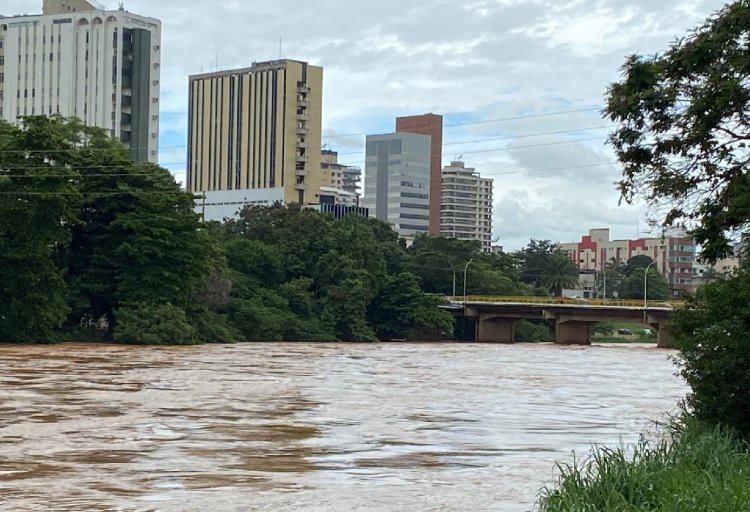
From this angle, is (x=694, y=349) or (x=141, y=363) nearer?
(x=694, y=349)

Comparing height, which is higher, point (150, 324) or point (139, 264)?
point (139, 264)

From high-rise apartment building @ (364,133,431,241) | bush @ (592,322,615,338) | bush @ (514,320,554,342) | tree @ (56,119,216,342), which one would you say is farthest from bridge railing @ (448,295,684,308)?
high-rise apartment building @ (364,133,431,241)

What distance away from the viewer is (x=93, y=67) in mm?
108938

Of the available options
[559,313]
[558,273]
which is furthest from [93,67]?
[558,273]

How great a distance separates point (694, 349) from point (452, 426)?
892 cm

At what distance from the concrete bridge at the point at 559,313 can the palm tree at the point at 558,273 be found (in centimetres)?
3210

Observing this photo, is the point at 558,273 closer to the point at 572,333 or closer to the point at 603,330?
the point at 603,330

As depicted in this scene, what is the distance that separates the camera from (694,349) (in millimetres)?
15195

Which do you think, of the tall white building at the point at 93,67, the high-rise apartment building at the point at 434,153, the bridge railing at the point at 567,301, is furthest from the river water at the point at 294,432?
the high-rise apartment building at the point at 434,153

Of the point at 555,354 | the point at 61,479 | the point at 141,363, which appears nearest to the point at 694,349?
the point at 61,479

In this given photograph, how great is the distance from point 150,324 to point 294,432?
3815 cm

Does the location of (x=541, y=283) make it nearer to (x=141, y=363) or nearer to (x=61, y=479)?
(x=141, y=363)

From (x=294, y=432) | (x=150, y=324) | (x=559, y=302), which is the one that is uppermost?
(x=559, y=302)

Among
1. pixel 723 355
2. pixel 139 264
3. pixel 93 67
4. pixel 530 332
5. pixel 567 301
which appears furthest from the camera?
pixel 93 67
